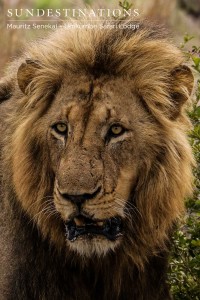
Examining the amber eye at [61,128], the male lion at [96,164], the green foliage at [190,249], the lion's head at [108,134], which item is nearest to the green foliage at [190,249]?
the green foliage at [190,249]

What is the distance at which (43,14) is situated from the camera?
13.2 m

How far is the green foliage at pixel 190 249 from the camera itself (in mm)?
6602

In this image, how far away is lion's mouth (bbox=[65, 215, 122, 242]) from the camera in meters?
5.22

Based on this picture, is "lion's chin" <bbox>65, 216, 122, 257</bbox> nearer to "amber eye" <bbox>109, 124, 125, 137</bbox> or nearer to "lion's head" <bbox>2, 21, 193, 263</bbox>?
"lion's head" <bbox>2, 21, 193, 263</bbox>

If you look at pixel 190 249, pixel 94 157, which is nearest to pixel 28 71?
pixel 94 157

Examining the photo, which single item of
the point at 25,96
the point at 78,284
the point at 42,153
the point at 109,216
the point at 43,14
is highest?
the point at 43,14

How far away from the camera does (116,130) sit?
5398 mm

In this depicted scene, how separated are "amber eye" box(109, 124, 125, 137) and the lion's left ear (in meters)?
0.41

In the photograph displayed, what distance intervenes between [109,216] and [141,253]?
1.79 ft

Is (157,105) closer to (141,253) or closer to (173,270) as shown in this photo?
(141,253)

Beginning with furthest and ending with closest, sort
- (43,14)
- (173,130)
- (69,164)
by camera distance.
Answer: (43,14) → (173,130) → (69,164)

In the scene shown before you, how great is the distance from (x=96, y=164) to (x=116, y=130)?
282mm

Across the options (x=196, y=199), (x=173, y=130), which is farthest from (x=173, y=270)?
(x=173, y=130)

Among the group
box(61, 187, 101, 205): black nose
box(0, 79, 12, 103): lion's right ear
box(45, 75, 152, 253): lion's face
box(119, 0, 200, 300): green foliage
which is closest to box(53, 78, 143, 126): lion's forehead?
box(45, 75, 152, 253): lion's face
